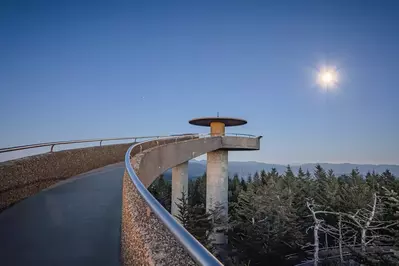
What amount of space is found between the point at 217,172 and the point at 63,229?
22.1 metres

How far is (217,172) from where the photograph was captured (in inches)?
1066

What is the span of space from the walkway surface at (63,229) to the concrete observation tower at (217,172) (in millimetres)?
16612

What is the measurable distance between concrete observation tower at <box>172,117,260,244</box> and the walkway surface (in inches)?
654

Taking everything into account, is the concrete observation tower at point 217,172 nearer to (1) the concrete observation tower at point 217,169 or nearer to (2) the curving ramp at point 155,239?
(1) the concrete observation tower at point 217,169

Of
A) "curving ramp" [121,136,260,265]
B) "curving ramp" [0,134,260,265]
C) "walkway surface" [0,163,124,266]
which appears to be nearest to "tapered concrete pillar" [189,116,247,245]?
"curving ramp" [0,134,260,265]

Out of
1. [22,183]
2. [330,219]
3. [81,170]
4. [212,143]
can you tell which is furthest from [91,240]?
[330,219]

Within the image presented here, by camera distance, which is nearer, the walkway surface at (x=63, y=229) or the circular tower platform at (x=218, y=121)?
the walkway surface at (x=63, y=229)

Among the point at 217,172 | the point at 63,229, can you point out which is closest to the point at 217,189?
the point at 217,172

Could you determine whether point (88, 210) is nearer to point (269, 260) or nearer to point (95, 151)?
point (95, 151)

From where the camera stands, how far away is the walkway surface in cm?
431

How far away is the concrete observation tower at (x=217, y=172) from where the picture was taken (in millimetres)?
25344

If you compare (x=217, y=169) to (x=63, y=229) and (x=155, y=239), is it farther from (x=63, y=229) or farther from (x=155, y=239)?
(x=155, y=239)

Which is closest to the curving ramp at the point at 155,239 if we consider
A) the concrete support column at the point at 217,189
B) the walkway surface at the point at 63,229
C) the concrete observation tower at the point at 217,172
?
the walkway surface at the point at 63,229

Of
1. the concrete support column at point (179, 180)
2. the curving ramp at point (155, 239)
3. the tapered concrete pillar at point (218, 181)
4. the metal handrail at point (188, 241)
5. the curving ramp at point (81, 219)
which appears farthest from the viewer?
the tapered concrete pillar at point (218, 181)
